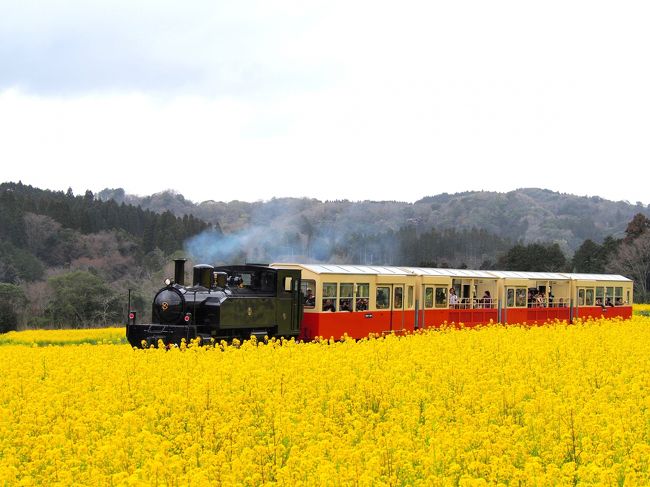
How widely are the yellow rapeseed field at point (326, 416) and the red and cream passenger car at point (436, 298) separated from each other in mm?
7059

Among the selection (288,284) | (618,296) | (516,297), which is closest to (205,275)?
(288,284)

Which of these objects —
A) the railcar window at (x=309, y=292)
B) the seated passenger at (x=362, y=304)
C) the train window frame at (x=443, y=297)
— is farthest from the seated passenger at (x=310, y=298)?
the train window frame at (x=443, y=297)

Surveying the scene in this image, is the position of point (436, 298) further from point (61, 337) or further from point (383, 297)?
point (61, 337)

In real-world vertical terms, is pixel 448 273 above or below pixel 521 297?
above

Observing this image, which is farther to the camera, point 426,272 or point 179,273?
point 426,272

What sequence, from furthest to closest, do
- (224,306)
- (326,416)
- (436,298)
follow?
(436,298), (224,306), (326,416)

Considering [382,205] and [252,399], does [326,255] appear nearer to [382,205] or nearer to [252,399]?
[382,205]

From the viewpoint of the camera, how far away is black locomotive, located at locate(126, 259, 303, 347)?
756 inches

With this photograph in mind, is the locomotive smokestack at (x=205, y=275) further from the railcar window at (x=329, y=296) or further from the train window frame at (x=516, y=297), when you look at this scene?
the train window frame at (x=516, y=297)

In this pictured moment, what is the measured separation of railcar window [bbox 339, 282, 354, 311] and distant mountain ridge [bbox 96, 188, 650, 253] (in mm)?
62387

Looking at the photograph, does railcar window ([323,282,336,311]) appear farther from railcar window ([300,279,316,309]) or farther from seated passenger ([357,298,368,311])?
seated passenger ([357,298,368,311])

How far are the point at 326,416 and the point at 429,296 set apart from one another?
18.2 metres

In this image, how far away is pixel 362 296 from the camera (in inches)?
990

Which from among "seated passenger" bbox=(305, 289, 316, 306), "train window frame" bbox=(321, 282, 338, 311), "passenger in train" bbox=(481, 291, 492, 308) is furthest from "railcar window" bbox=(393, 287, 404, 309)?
"passenger in train" bbox=(481, 291, 492, 308)
